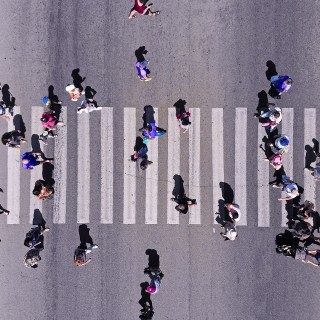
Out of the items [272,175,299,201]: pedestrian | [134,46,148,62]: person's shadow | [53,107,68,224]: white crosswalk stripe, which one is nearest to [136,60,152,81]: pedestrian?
[134,46,148,62]: person's shadow

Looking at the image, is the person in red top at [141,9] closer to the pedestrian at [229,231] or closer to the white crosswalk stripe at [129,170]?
the white crosswalk stripe at [129,170]

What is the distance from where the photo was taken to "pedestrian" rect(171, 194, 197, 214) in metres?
12.7

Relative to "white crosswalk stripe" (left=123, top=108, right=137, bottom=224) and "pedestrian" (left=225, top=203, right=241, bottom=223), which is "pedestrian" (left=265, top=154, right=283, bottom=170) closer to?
"pedestrian" (left=225, top=203, right=241, bottom=223)

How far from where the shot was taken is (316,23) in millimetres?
13094

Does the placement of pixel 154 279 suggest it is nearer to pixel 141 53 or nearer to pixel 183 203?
pixel 183 203

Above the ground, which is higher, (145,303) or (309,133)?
(309,133)

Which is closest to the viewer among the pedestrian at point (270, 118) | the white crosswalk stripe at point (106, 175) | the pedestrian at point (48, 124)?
the pedestrian at point (270, 118)

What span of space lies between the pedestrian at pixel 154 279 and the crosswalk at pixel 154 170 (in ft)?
5.47

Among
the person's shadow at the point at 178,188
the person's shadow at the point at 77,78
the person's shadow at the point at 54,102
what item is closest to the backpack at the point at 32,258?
the person's shadow at the point at 54,102

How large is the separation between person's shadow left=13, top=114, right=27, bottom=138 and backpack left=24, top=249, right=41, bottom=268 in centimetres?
414

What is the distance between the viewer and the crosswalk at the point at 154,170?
1310cm

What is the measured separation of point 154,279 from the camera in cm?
1284

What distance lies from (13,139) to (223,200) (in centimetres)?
771

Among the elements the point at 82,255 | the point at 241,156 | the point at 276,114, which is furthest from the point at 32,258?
the point at 276,114
